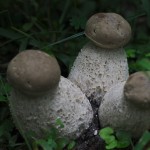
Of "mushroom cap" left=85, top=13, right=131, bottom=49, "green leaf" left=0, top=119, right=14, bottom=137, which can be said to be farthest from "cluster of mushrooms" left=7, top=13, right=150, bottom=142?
"green leaf" left=0, top=119, right=14, bottom=137

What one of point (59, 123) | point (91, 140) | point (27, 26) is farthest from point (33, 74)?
point (27, 26)

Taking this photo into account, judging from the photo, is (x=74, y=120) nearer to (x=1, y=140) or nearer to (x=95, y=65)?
(x=95, y=65)

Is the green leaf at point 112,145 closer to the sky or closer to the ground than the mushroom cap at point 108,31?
closer to the ground

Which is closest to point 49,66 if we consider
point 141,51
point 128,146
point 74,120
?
point 74,120

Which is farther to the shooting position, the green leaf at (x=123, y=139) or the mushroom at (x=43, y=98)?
the green leaf at (x=123, y=139)

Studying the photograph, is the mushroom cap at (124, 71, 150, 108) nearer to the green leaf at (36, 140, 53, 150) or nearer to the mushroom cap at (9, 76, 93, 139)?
the mushroom cap at (9, 76, 93, 139)

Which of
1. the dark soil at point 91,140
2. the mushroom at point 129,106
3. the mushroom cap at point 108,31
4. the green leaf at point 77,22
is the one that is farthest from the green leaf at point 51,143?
the green leaf at point 77,22

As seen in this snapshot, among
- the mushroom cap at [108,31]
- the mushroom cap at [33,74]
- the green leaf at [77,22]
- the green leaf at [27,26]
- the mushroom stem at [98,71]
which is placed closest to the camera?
the mushroom cap at [33,74]

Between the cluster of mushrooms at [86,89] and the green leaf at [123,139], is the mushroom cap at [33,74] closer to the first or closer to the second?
the cluster of mushrooms at [86,89]

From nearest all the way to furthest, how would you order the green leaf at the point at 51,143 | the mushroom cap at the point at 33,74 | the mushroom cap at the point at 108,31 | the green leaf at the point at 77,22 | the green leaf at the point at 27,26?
the mushroom cap at the point at 33,74
the green leaf at the point at 51,143
the mushroom cap at the point at 108,31
the green leaf at the point at 77,22
the green leaf at the point at 27,26

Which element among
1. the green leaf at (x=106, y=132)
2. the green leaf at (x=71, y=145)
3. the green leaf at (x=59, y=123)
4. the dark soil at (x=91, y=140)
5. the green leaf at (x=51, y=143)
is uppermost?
the green leaf at (x=59, y=123)
